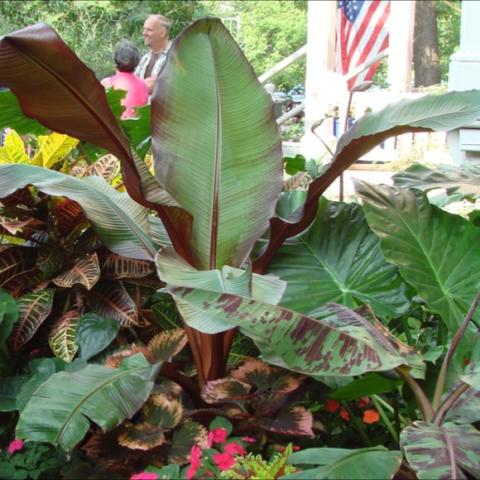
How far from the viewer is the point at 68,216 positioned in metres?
2.35

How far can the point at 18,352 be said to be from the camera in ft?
7.39

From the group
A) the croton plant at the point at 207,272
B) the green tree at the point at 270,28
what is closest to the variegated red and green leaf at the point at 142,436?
the croton plant at the point at 207,272

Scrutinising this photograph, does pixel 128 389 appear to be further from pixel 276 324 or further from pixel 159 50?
pixel 159 50

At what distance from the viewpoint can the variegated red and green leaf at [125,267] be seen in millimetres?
2275

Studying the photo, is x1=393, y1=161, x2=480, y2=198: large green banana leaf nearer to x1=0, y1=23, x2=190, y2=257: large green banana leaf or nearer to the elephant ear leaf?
x1=0, y1=23, x2=190, y2=257: large green banana leaf

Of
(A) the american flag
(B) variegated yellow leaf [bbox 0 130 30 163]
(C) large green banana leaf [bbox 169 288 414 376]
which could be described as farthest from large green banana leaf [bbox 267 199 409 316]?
(A) the american flag

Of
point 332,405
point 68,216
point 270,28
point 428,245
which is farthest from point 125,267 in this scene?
point 270,28

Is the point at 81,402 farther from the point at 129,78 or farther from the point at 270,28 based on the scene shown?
the point at 270,28

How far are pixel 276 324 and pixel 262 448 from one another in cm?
46

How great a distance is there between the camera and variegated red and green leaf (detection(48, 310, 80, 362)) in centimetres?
212

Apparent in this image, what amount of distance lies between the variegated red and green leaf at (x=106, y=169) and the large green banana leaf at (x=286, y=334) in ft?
3.46

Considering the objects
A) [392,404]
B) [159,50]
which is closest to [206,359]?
[392,404]

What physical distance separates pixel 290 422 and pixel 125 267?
75 centimetres

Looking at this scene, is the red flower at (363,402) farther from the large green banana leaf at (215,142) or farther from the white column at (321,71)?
the white column at (321,71)
